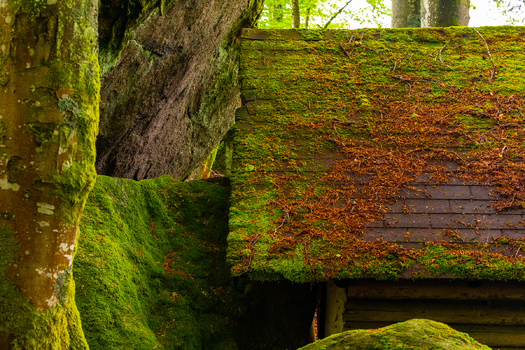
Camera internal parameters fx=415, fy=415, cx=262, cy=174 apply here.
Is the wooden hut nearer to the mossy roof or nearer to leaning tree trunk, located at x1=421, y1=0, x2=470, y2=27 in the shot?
the mossy roof

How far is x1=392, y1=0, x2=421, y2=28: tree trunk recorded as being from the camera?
958cm

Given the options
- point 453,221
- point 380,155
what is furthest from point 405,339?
point 380,155

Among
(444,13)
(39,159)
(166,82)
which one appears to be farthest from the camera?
(444,13)

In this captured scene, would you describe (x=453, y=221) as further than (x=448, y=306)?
No

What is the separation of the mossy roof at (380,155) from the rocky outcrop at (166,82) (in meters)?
0.99

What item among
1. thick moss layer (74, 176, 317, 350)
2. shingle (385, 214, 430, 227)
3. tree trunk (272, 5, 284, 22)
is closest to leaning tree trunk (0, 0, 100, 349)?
thick moss layer (74, 176, 317, 350)

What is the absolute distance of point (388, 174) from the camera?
4516mm

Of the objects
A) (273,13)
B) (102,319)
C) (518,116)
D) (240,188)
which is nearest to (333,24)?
(273,13)

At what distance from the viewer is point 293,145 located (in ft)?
15.9

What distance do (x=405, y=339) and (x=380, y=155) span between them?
2631 millimetres

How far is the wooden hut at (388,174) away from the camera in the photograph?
3.85 metres

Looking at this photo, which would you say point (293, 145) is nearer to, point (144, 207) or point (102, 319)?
point (144, 207)

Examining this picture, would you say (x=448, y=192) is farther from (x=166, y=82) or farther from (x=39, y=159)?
(x=166, y=82)

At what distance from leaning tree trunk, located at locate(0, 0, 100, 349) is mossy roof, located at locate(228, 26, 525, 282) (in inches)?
71.2
